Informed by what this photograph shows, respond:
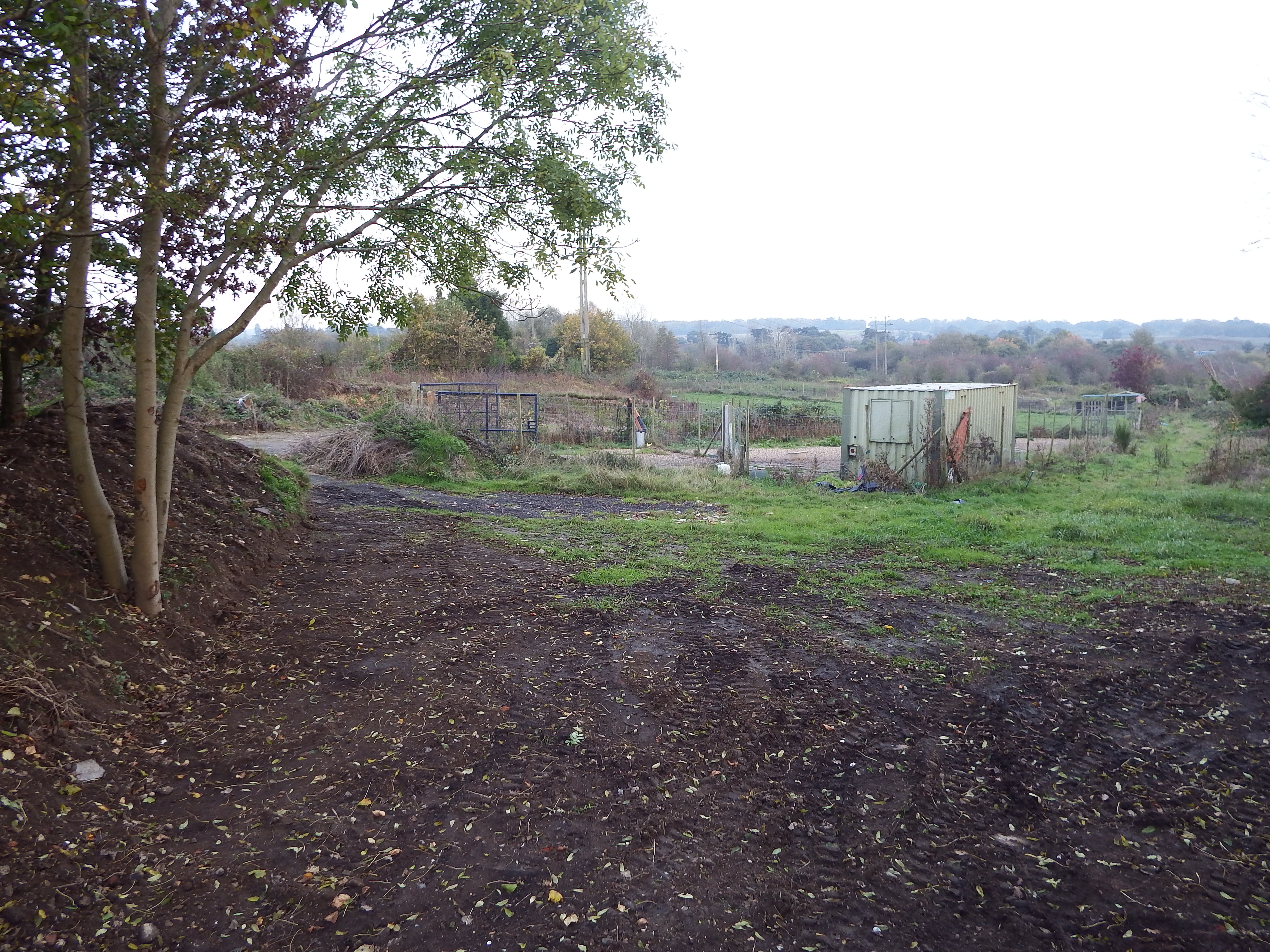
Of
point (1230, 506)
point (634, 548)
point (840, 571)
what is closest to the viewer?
point (840, 571)

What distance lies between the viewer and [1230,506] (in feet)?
38.2

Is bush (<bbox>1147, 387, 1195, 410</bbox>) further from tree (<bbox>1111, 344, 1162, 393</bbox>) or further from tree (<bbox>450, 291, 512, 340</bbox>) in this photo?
tree (<bbox>450, 291, 512, 340</bbox>)

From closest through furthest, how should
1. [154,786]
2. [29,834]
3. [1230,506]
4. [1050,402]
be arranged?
1. [29,834]
2. [154,786]
3. [1230,506]
4. [1050,402]

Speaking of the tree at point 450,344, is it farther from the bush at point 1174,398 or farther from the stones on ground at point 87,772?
the bush at point 1174,398

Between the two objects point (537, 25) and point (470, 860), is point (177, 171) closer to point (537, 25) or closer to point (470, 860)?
point (537, 25)

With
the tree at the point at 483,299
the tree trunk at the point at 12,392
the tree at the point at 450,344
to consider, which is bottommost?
the tree trunk at the point at 12,392

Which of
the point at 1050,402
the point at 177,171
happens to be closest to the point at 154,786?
the point at 177,171

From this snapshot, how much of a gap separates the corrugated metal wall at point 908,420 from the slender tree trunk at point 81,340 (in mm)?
13535

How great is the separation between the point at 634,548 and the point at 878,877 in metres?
6.03

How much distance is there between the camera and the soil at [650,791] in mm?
2738

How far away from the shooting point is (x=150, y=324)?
464 centimetres

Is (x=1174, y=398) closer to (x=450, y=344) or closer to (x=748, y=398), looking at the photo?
(x=748, y=398)

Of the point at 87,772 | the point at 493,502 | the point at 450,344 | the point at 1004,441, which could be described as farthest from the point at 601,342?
the point at 87,772

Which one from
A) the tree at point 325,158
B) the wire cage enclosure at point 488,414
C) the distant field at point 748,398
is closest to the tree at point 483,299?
the tree at point 325,158
